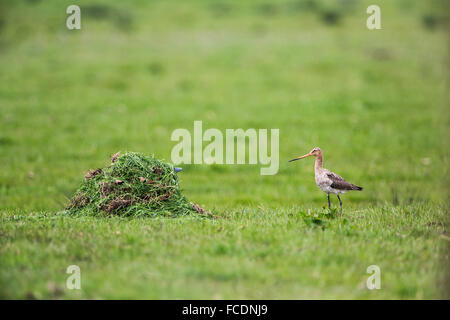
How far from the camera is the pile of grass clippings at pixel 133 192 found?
8.38 metres

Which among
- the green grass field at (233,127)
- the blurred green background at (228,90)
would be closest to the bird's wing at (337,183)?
the green grass field at (233,127)

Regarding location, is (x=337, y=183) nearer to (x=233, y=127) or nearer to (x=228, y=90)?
(x=233, y=127)

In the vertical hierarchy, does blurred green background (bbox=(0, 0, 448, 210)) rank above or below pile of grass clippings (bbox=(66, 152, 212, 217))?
above

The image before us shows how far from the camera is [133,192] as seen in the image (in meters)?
8.49

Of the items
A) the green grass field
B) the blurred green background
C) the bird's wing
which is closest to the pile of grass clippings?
the green grass field

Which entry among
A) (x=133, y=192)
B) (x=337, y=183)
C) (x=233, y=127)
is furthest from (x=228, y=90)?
(x=337, y=183)

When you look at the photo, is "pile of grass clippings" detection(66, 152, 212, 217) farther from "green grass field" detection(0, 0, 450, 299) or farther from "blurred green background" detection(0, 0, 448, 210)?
"blurred green background" detection(0, 0, 448, 210)

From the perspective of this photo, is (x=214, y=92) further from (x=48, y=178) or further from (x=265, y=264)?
(x=265, y=264)

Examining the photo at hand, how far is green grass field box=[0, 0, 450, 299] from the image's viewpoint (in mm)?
6305

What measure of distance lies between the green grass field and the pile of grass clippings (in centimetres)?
45

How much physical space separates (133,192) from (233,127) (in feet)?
32.7

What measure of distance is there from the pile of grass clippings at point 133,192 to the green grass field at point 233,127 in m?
0.45

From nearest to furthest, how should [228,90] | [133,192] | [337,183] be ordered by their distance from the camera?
[337,183]
[133,192]
[228,90]

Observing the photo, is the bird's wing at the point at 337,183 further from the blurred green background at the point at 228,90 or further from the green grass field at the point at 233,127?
the blurred green background at the point at 228,90
